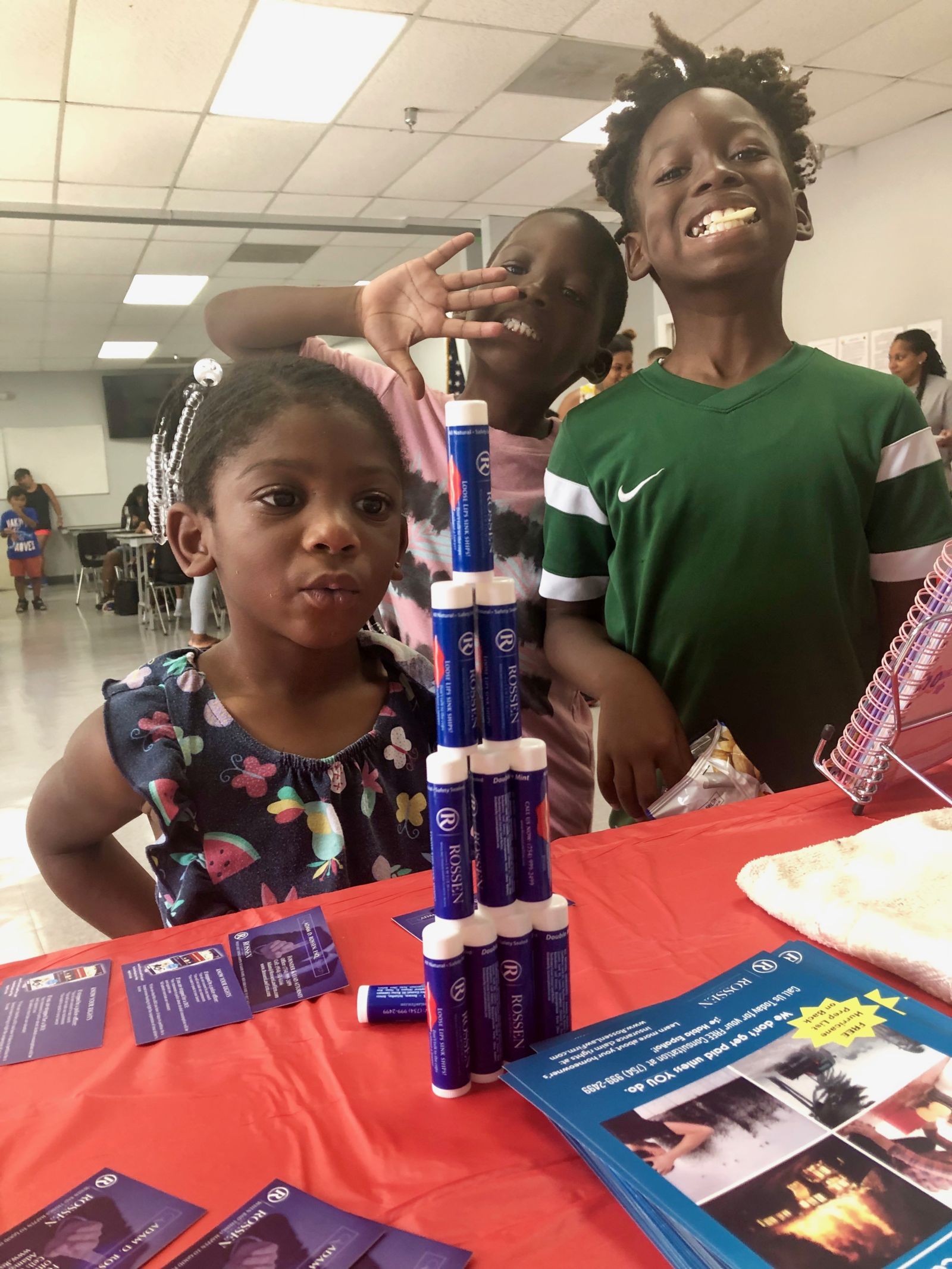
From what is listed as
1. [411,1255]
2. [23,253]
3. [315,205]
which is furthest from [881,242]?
[411,1255]

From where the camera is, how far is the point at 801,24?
3.63 metres

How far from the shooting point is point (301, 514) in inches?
32.2

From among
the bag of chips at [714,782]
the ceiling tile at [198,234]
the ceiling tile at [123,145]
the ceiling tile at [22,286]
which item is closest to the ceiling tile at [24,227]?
the ceiling tile at [198,234]

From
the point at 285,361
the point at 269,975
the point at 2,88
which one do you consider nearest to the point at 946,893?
the point at 269,975

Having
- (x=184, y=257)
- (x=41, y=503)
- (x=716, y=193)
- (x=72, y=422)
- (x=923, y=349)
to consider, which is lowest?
(x=716, y=193)

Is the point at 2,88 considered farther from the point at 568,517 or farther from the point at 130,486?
the point at 130,486

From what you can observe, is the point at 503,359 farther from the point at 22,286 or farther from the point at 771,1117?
the point at 22,286

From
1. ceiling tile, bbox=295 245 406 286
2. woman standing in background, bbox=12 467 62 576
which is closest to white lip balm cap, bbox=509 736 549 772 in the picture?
ceiling tile, bbox=295 245 406 286

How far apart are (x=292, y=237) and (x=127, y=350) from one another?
15.8 ft

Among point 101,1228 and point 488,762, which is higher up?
point 488,762

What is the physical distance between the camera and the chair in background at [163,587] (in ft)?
21.5

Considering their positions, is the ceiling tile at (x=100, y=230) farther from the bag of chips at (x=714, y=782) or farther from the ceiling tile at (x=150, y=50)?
the bag of chips at (x=714, y=782)

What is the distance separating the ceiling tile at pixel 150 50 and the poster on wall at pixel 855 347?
3.59 m

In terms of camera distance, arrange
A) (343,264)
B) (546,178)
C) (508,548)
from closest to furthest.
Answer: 1. (508,548)
2. (546,178)
3. (343,264)
